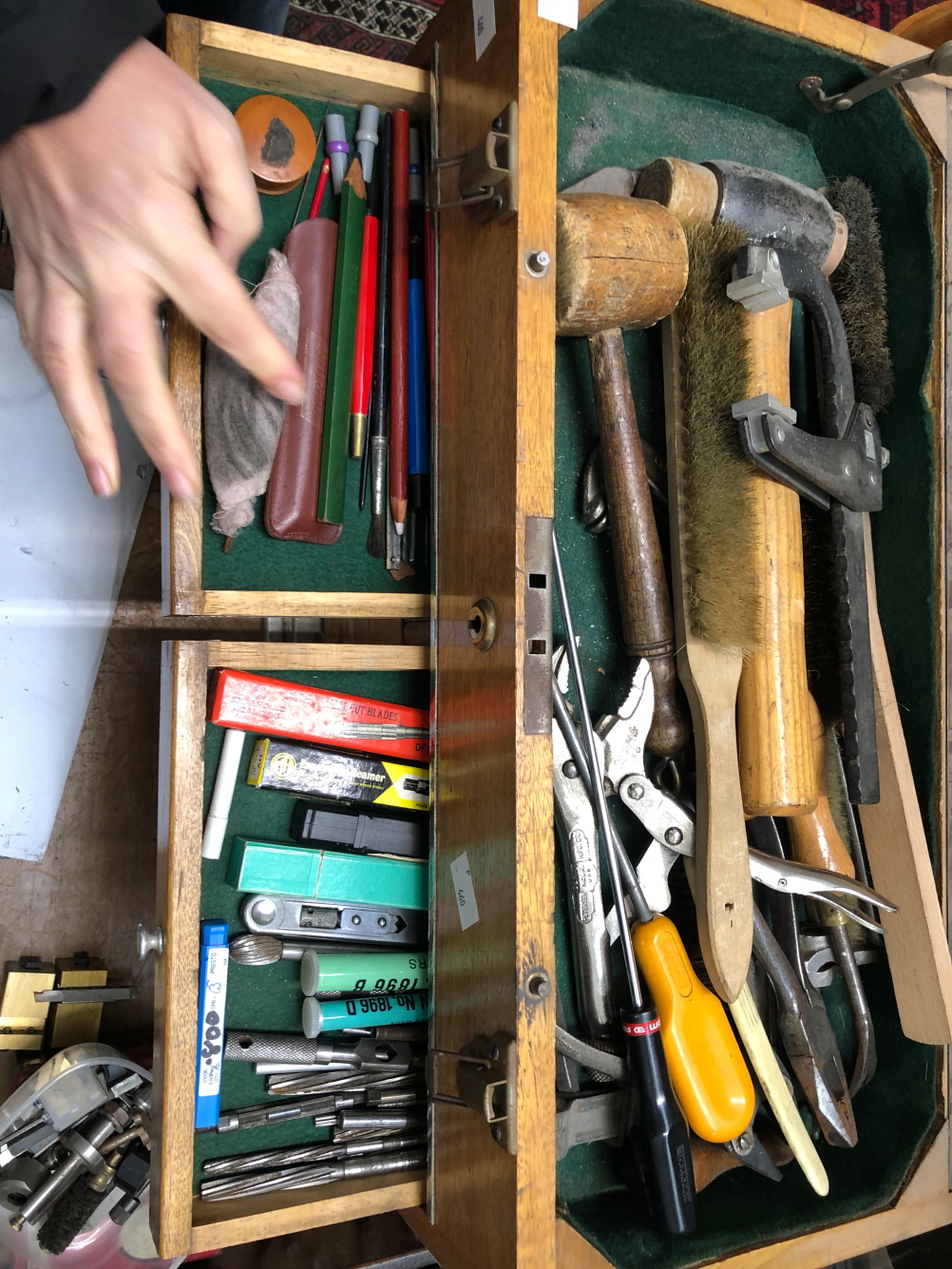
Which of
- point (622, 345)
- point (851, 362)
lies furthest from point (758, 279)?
point (851, 362)

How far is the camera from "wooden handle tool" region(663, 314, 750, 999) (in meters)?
0.77

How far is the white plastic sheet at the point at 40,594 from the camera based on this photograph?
3.29 feet

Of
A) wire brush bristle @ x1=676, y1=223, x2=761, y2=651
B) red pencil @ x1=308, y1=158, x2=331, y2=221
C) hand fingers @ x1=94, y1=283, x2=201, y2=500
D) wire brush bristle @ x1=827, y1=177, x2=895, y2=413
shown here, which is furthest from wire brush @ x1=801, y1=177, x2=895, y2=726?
hand fingers @ x1=94, y1=283, x2=201, y2=500

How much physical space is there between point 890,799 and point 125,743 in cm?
86

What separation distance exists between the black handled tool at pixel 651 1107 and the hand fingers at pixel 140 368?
0.37 metres

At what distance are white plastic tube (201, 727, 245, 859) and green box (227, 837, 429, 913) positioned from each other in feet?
0.06

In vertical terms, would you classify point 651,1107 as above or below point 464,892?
below

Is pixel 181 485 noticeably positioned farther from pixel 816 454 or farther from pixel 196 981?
pixel 816 454

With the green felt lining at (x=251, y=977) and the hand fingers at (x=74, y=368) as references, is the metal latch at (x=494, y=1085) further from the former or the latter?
the hand fingers at (x=74, y=368)

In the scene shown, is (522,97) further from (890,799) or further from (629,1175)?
(629,1175)

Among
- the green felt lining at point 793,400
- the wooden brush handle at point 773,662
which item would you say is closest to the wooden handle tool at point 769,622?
the wooden brush handle at point 773,662

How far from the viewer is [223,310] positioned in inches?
18.5

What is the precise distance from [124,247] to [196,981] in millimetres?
561

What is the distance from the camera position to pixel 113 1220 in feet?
3.06
